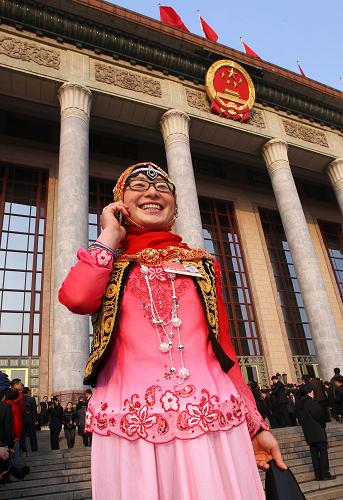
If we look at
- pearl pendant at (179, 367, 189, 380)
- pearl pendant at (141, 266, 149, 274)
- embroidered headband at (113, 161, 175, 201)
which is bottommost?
pearl pendant at (179, 367, 189, 380)

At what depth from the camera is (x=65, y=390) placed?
8.50 meters

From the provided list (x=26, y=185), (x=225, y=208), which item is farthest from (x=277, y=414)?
(x=26, y=185)

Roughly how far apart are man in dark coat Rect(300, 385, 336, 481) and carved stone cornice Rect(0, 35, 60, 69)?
40.4 feet

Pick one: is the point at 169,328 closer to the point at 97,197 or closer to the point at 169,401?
the point at 169,401

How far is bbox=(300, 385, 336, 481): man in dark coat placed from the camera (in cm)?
552

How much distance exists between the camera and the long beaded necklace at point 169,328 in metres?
1.32

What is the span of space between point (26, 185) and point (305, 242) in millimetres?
11673

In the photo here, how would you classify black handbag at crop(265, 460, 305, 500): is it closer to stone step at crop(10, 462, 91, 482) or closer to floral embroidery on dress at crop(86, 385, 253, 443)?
floral embroidery on dress at crop(86, 385, 253, 443)

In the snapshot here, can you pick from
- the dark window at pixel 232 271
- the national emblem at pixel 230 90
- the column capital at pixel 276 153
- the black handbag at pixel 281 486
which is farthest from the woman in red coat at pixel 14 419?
the column capital at pixel 276 153

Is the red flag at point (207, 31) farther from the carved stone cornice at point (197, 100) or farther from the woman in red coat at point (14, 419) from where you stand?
the woman in red coat at point (14, 419)

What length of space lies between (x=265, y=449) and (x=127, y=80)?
14.1 m

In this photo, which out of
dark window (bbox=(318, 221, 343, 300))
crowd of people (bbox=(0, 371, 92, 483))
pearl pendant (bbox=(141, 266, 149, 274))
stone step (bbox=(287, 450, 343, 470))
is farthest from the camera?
dark window (bbox=(318, 221, 343, 300))

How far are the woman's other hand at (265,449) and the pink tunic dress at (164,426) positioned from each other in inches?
2.1

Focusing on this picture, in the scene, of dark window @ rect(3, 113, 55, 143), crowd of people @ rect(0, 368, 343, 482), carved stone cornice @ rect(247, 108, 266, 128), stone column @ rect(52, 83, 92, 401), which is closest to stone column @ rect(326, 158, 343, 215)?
carved stone cornice @ rect(247, 108, 266, 128)
